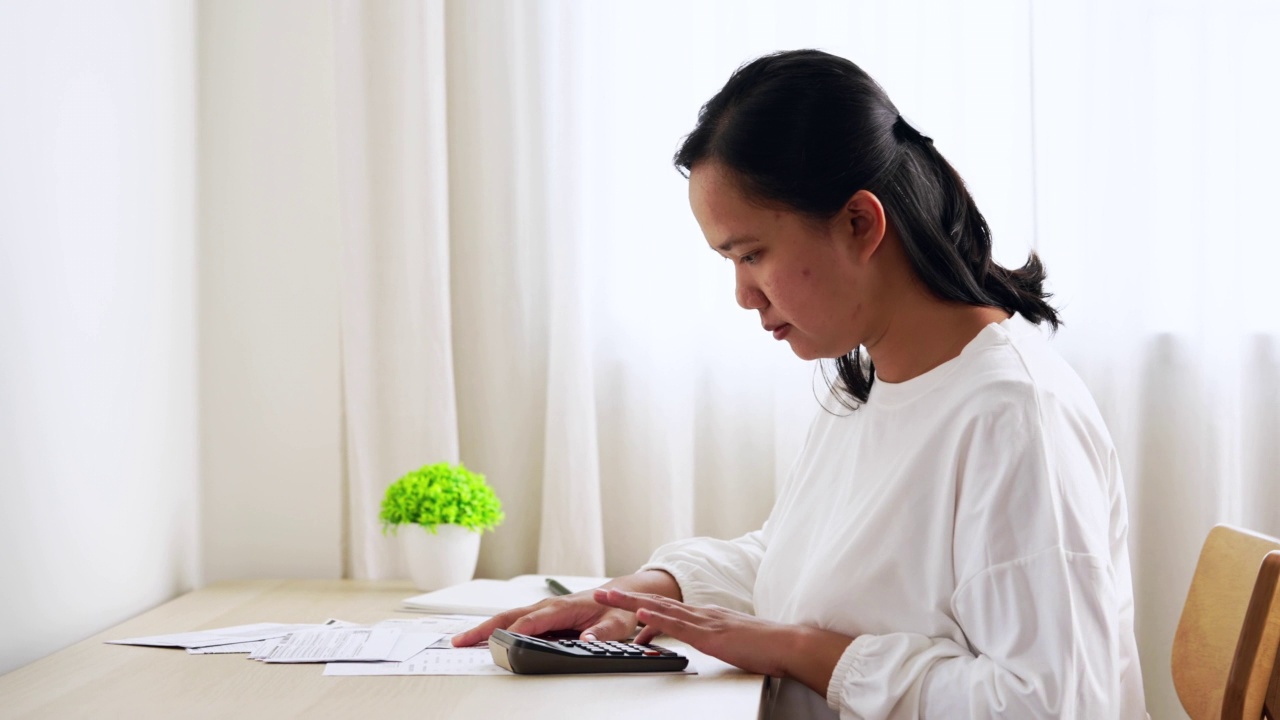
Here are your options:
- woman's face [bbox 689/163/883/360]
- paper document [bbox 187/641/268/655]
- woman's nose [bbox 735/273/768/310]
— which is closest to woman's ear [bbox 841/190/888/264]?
woman's face [bbox 689/163/883/360]

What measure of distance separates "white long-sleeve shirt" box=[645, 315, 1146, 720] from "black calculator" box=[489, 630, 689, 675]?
0.15m

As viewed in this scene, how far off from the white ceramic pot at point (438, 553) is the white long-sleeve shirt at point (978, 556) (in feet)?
2.29

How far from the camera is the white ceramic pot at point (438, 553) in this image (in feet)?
5.44

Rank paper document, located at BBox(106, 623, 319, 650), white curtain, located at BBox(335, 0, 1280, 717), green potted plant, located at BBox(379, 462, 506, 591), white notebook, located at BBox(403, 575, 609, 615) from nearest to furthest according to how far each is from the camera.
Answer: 1. paper document, located at BBox(106, 623, 319, 650)
2. white notebook, located at BBox(403, 575, 609, 615)
3. green potted plant, located at BBox(379, 462, 506, 591)
4. white curtain, located at BBox(335, 0, 1280, 717)

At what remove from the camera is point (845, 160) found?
99 cm

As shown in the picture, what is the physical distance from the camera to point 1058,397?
935mm

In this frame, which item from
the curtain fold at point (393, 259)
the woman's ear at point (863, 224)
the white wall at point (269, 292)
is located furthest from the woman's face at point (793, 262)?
the white wall at point (269, 292)

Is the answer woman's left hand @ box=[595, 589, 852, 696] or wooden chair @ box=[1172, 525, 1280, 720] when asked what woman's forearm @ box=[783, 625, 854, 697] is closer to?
woman's left hand @ box=[595, 589, 852, 696]

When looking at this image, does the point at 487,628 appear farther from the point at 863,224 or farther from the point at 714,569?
the point at 863,224

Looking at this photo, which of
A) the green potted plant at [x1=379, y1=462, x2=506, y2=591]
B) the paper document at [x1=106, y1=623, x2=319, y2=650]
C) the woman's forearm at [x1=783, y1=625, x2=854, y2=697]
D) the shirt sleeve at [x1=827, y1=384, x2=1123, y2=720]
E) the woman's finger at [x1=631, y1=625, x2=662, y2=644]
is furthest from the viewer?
the green potted plant at [x1=379, y1=462, x2=506, y2=591]

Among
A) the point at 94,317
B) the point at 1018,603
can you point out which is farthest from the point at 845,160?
the point at 94,317

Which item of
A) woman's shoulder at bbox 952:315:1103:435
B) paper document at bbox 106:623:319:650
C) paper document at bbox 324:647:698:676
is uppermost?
woman's shoulder at bbox 952:315:1103:435

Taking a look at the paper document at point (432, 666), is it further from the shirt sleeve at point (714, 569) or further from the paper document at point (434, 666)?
the shirt sleeve at point (714, 569)

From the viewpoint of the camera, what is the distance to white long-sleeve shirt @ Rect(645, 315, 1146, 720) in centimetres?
85
